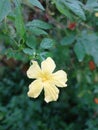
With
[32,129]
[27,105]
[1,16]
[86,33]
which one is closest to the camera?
[1,16]

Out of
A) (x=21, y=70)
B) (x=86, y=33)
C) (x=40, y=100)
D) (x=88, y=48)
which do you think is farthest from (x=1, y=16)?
(x=21, y=70)

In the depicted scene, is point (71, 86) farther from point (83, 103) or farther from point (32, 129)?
point (32, 129)

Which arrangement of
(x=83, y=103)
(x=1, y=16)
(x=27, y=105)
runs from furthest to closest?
1. (x=83, y=103)
2. (x=27, y=105)
3. (x=1, y=16)

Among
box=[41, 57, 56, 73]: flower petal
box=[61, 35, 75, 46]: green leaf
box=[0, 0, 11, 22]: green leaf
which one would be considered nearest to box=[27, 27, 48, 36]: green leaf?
box=[41, 57, 56, 73]: flower petal

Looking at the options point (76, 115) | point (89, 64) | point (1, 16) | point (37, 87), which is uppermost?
point (1, 16)

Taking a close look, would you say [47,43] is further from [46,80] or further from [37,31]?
[46,80]

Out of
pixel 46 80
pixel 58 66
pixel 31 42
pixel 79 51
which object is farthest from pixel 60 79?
pixel 58 66

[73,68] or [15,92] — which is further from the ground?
[73,68]
